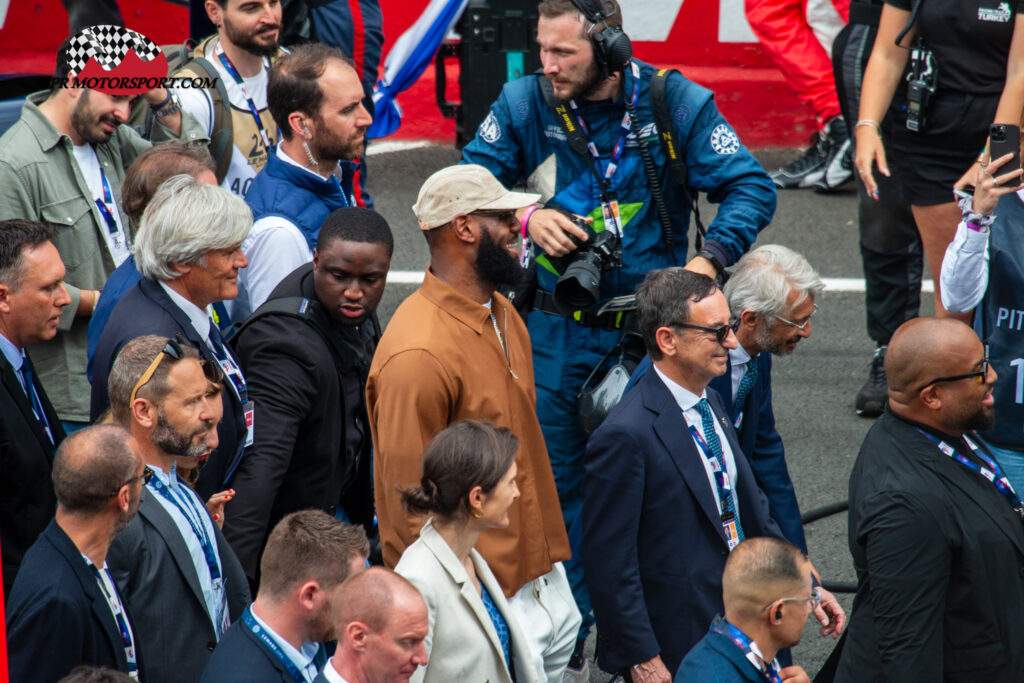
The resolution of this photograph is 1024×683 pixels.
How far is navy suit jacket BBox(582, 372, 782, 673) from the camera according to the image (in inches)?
155

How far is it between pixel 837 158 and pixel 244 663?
7.15 metres

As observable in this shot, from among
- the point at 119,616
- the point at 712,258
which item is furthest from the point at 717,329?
the point at 119,616

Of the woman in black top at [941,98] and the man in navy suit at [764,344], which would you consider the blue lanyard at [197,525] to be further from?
the woman in black top at [941,98]

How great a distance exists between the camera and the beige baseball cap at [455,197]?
397cm

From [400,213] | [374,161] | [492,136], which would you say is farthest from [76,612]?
[374,161]

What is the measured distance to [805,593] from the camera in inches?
135

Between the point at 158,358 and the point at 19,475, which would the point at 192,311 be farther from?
the point at 19,475

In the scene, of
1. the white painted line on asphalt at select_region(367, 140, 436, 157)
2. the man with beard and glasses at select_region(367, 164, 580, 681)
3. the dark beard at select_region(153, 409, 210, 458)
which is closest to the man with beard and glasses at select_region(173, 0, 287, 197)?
the man with beard and glasses at select_region(367, 164, 580, 681)

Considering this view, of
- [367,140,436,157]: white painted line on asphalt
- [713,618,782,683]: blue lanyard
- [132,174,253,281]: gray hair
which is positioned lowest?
[367,140,436,157]: white painted line on asphalt

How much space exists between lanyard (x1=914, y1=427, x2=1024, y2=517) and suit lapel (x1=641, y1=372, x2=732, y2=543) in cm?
67

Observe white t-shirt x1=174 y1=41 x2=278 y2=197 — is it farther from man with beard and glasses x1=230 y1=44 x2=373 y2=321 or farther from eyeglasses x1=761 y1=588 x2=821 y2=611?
eyeglasses x1=761 y1=588 x2=821 y2=611

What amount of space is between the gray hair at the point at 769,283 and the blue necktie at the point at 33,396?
2.29 metres

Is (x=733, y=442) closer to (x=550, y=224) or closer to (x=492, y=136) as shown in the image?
(x=550, y=224)

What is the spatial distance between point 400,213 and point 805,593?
6014 millimetres
